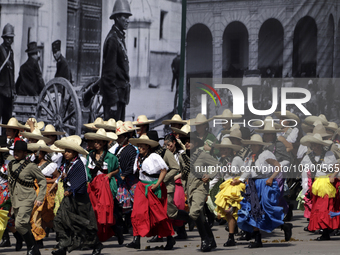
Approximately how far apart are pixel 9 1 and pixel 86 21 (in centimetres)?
232

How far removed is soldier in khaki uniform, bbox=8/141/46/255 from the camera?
30.0ft

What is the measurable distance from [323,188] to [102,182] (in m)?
3.31

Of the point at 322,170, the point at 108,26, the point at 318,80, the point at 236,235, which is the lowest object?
the point at 236,235

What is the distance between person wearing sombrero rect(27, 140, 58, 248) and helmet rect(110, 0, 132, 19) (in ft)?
28.6

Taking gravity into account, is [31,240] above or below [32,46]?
below

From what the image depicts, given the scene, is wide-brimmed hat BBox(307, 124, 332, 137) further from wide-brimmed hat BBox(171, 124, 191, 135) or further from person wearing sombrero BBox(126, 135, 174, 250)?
person wearing sombrero BBox(126, 135, 174, 250)

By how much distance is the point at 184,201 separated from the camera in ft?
36.6

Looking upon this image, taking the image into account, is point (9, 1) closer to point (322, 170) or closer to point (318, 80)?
point (318, 80)

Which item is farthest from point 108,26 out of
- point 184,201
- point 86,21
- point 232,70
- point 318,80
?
point 184,201

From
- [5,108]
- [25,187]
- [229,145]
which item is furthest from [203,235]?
[5,108]

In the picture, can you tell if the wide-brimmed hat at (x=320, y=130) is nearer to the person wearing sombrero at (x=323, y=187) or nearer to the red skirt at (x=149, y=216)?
the person wearing sombrero at (x=323, y=187)

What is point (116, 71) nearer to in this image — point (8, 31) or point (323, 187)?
point (8, 31)

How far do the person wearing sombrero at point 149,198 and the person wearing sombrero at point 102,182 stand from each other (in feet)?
2.03

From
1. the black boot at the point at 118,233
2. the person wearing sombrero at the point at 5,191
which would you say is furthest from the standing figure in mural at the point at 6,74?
the black boot at the point at 118,233
